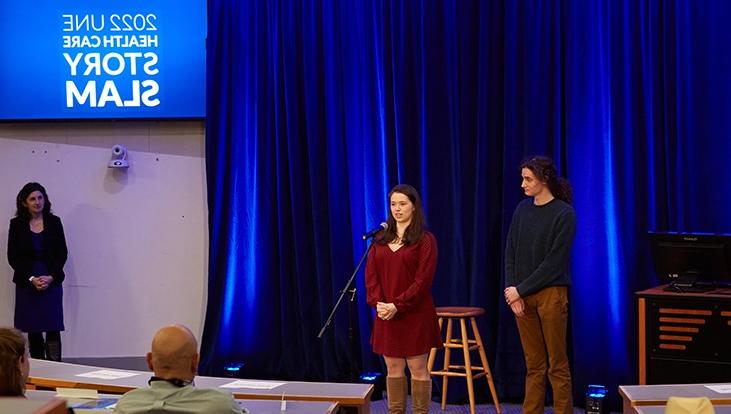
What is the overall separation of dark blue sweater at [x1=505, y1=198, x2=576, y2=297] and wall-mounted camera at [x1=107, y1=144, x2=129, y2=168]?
310cm

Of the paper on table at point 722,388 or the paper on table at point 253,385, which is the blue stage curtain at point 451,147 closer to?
the paper on table at point 253,385

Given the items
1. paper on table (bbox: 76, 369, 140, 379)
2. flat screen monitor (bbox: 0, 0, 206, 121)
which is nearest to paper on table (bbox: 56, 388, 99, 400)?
paper on table (bbox: 76, 369, 140, 379)

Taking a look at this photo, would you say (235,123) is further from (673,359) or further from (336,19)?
(673,359)

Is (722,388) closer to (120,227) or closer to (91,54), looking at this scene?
(120,227)

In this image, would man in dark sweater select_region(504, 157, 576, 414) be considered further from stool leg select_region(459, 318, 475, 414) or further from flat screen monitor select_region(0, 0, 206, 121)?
flat screen monitor select_region(0, 0, 206, 121)

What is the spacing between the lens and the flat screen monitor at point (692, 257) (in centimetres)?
494

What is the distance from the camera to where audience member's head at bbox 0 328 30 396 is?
2336 mm

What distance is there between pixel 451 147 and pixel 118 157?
242 cm

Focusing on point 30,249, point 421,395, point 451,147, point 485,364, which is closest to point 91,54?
point 30,249

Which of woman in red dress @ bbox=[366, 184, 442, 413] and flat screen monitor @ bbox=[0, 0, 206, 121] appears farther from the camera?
flat screen monitor @ bbox=[0, 0, 206, 121]

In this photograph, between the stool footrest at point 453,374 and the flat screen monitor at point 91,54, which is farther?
the flat screen monitor at point 91,54

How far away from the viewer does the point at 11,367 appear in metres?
2.34

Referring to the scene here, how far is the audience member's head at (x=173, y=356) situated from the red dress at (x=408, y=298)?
6.90ft

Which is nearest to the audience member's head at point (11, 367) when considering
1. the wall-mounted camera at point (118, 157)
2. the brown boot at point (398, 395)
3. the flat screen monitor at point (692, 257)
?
the brown boot at point (398, 395)
